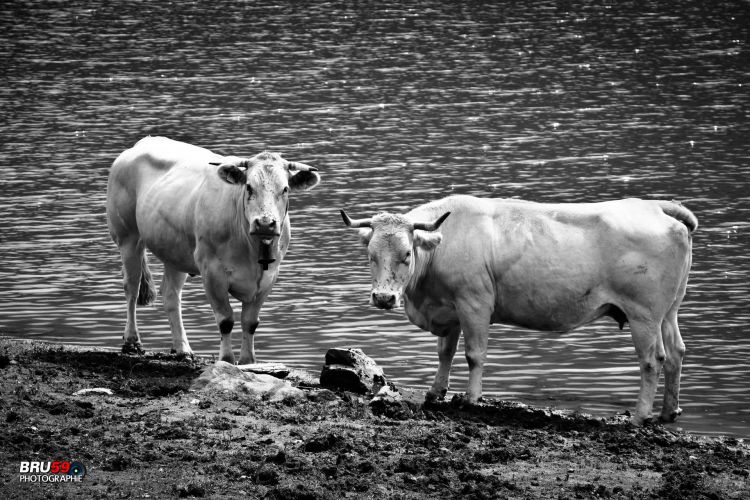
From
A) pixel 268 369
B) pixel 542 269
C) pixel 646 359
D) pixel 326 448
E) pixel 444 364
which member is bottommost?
pixel 268 369

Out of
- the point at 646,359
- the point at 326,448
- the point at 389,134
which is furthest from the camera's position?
the point at 389,134

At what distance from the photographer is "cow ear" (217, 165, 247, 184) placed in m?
15.0

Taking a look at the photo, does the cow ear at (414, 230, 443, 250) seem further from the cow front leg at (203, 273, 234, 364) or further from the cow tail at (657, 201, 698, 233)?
the cow front leg at (203, 273, 234, 364)

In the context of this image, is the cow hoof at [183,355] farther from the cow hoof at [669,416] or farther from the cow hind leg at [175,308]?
the cow hoof at [669,416]

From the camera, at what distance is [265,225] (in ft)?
47.7

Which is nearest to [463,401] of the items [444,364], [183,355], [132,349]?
[444,364]

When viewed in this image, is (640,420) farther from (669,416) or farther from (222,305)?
(222,305)

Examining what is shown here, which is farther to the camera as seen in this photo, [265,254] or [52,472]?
[265,254]

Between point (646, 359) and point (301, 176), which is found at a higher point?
point (301, 176)

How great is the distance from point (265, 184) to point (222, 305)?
1.57 meters

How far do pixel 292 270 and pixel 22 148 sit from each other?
48.3 feet

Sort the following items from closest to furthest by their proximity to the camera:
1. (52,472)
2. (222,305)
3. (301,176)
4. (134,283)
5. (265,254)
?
(52,472) → (265,254) → (301,176) → (222,305) → (134,283)

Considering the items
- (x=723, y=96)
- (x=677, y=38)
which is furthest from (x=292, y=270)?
(x=677, y=38)

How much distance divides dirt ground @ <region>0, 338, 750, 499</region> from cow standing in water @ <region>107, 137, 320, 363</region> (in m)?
1.54
